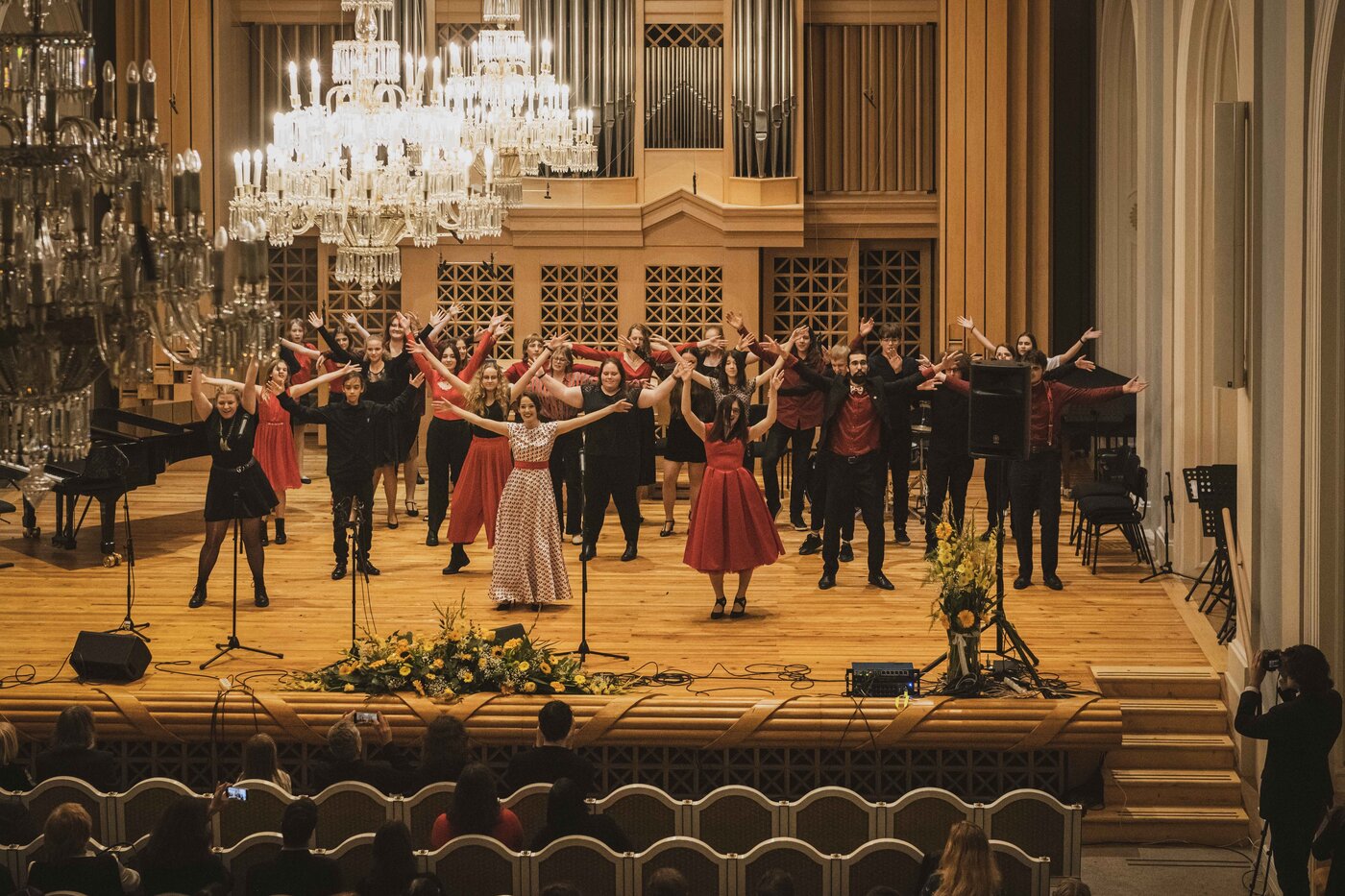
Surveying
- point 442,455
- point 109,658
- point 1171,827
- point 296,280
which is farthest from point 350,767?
point 296,280

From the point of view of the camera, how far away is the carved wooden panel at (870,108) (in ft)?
52.4

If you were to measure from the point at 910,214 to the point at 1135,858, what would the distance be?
9182 mm

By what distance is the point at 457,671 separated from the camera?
27.4 feet

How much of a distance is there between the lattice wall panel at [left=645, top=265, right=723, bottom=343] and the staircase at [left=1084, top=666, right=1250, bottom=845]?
8.01m

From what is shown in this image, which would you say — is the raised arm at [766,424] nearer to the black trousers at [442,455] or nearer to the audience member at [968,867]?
the black trousers at [442,455]

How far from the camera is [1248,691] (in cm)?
671

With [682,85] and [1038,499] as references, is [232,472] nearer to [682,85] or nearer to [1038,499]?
[1038,499]

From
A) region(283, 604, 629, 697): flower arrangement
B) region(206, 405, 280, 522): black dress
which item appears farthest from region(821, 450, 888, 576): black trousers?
region(206, 405, 280, 522): black dress

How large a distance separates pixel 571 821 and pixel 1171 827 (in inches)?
136

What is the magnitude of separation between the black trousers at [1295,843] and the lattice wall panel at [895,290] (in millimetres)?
9918

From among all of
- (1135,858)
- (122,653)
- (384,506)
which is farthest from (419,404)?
(1135,858)

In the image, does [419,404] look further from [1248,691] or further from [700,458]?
[1248,691]

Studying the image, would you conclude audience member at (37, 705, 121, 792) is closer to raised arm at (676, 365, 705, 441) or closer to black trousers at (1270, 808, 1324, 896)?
raised arm at (676, 365, 705, 441)

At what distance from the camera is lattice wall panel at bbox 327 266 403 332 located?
→ 16.4m
